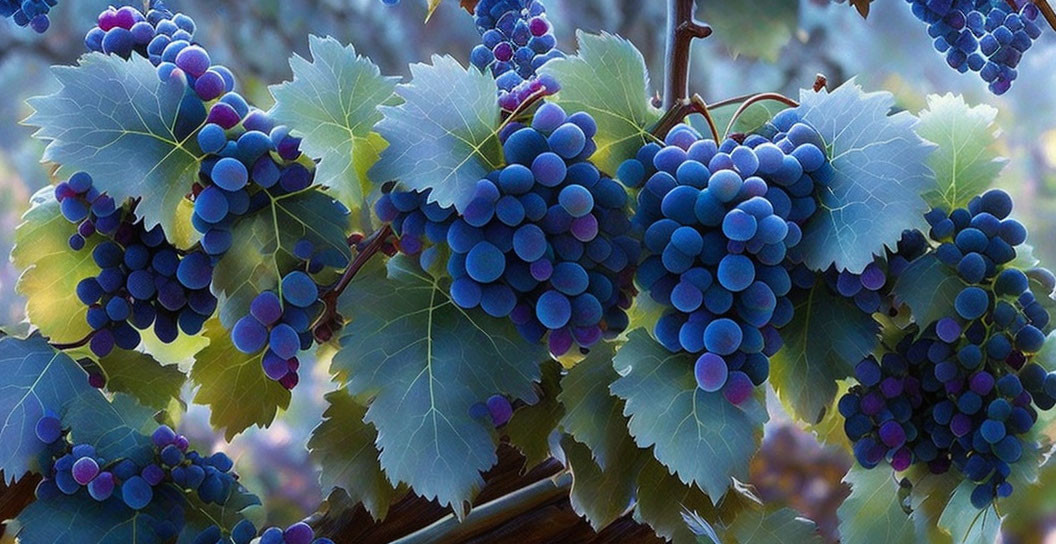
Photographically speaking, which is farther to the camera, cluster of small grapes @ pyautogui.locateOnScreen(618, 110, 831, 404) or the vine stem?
the vine stem

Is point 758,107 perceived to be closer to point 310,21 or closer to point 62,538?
point 62,538

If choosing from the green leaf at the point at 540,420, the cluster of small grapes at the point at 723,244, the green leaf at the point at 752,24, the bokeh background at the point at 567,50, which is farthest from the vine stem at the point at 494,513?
the bokeh background at the point at 567,50

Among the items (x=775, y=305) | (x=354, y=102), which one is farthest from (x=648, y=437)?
(x=354, y=102)

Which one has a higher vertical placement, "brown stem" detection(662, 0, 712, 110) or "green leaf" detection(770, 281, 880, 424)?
"brown stem" detection(662, 0, 712, 110)

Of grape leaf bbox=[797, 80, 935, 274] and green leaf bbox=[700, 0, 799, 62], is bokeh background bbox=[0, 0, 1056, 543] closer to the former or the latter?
green leaf bbox=[700, 0, 799, 62]

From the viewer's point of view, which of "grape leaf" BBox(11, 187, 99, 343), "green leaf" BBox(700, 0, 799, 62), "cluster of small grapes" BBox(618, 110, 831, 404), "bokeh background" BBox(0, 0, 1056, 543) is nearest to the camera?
"cluster of small grapes" BBox(618, 110, 831, 404)

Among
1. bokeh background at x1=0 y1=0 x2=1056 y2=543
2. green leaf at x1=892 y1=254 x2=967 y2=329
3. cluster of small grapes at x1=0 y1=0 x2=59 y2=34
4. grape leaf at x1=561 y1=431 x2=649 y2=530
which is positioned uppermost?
green leaf at x1=892 y1=254 x2=967 y2=329

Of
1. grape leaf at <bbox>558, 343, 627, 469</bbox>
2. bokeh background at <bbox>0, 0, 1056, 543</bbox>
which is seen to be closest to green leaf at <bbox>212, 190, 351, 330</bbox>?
grape leaf at <bbox>558, 343, 627, 469</bbox>

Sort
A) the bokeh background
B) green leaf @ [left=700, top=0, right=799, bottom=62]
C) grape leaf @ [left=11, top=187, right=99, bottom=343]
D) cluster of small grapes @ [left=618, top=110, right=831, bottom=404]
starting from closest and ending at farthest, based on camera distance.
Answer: cluster of small grapes @ [left=618, top=110, right=831, bottom=404]
grape leaf @ [left=11, top=187, right=99, bottom=343]
green leaf @ [left=700, top=0, right=799, bottom=62]
the bokeh background
